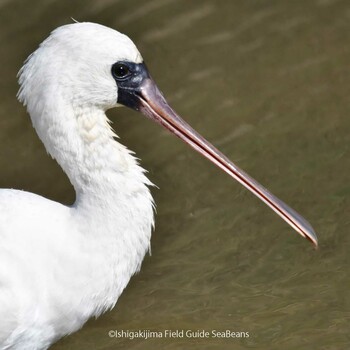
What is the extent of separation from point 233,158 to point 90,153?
2.59 meters

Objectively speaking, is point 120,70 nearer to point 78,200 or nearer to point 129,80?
point 129,80

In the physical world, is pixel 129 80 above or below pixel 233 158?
above

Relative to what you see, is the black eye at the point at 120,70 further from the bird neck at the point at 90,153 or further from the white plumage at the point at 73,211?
the bird neck at the point at 90,153

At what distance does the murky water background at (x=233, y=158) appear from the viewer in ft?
22.9

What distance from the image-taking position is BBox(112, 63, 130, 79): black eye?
547 centimetres

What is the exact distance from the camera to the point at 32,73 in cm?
534

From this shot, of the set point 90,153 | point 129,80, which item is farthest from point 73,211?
point 129,80

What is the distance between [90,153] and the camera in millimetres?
5492

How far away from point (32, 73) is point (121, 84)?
1.53 ft

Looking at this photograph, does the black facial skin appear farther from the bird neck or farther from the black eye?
the bird neck

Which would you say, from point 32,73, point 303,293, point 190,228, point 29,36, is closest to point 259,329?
point 303,293

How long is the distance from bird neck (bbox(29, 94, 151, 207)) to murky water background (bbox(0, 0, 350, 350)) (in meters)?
1.65

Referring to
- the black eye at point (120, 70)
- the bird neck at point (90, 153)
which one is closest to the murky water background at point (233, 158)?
the bird neck at point (90, 153)

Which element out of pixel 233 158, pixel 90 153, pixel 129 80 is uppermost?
pixel 129 80
